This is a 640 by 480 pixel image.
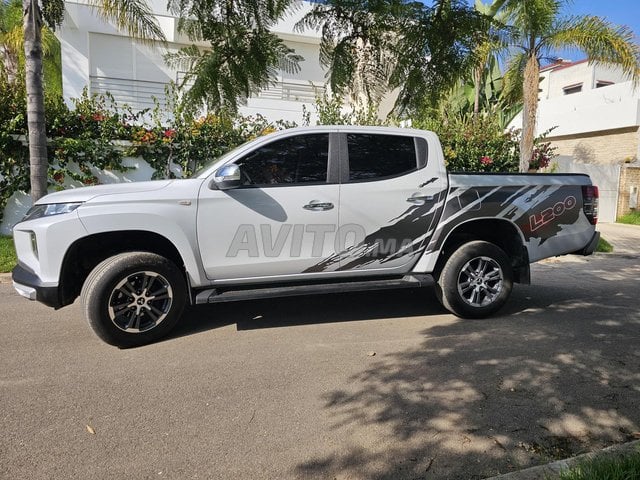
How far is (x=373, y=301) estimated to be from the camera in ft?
20.3

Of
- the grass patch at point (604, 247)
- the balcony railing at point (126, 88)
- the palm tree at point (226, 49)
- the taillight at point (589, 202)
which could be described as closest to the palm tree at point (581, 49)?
the grass patch at point (604, 247)

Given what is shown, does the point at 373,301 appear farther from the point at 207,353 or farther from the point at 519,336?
the point at 207,353

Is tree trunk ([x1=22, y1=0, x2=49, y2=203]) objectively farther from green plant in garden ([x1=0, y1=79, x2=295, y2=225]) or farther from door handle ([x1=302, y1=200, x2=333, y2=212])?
→ door handle ([x1=302, y1=200, x2=333, y2=212])

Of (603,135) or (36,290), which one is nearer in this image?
(36,290)

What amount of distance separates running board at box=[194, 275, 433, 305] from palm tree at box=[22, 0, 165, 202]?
7.25 feet

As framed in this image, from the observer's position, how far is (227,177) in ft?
14.6

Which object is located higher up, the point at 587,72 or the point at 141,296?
the point at 587,72

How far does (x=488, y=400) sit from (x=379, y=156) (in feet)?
8.57

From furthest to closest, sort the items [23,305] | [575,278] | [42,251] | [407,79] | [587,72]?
[587,72] → [575,278] → [23,305] → [42,251] → [407,79]

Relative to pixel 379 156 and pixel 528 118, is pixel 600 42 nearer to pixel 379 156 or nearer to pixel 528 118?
pixel 528 118

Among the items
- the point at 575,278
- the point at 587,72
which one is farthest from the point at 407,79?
the point at 587,72

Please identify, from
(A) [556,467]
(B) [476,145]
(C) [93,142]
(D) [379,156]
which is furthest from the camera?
(B) [476,145]

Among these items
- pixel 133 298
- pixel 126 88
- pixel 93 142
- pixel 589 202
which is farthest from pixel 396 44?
pixel 126 88

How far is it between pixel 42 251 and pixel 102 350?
101 cm
